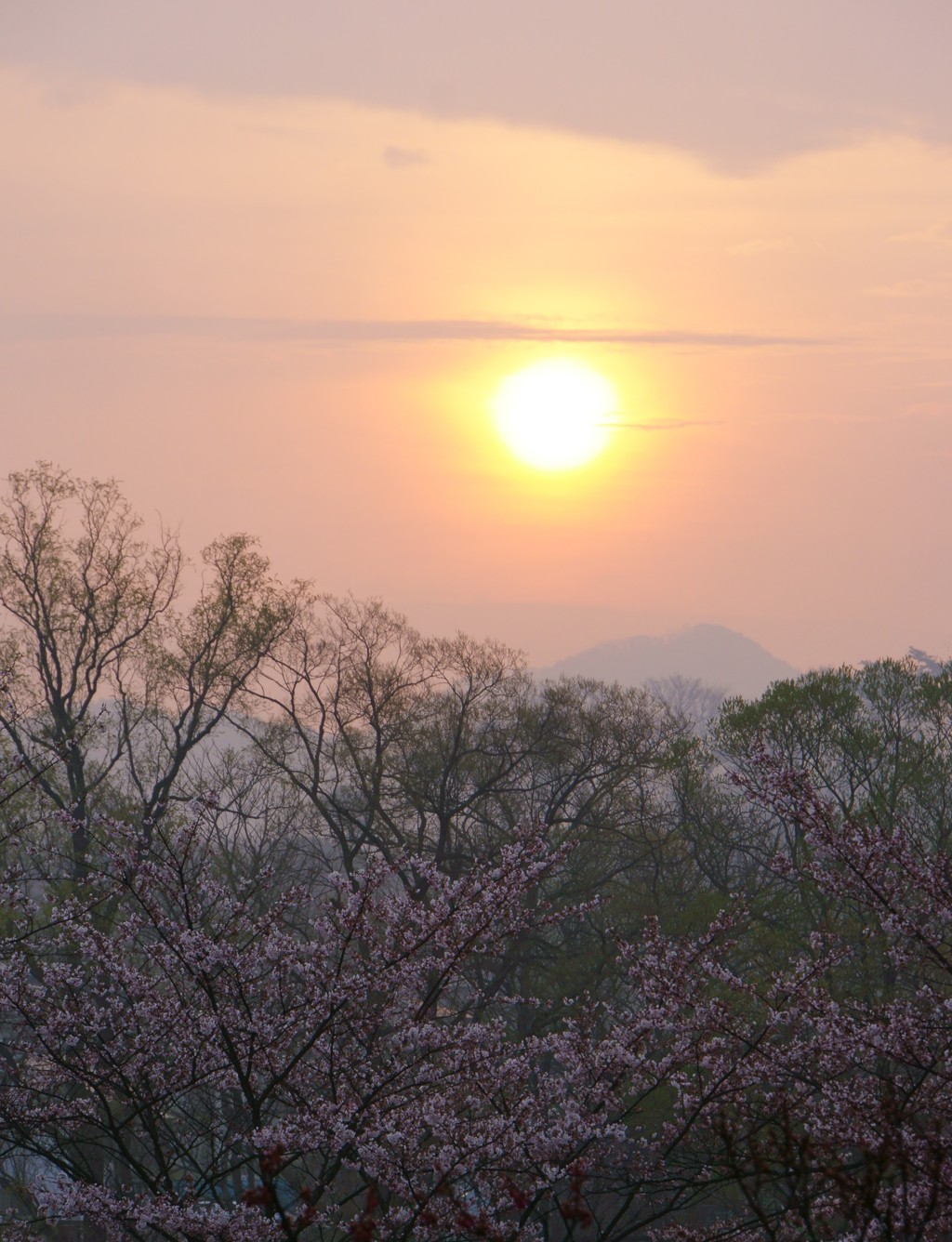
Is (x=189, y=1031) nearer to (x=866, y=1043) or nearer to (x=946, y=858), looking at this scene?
(x=866, y=1043)

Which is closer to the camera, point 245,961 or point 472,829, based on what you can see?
point 245,961

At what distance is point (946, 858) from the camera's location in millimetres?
8977

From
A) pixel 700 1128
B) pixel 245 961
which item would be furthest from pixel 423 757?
pixel 245 961

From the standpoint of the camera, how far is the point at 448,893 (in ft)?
30.3

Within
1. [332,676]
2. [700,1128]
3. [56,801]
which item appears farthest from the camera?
[332,676]

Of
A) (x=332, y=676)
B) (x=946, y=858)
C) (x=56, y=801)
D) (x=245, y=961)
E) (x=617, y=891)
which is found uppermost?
(x=332, y=676)

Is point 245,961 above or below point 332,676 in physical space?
below

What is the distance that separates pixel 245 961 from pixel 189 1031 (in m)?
0.98

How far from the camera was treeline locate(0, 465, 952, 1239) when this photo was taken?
9156 millimetres

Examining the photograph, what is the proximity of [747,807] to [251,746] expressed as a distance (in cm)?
1327

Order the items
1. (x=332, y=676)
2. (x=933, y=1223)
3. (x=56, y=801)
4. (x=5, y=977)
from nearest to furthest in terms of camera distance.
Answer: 1. (x=933, y=1223)
2. (x=5, y=977)
3. (x=56, y=801)
4. (x=332, y=676)

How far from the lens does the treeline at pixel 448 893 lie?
9.16m

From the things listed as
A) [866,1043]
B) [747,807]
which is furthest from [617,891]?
[866,1043]

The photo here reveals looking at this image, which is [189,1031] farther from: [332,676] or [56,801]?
[332,676]
